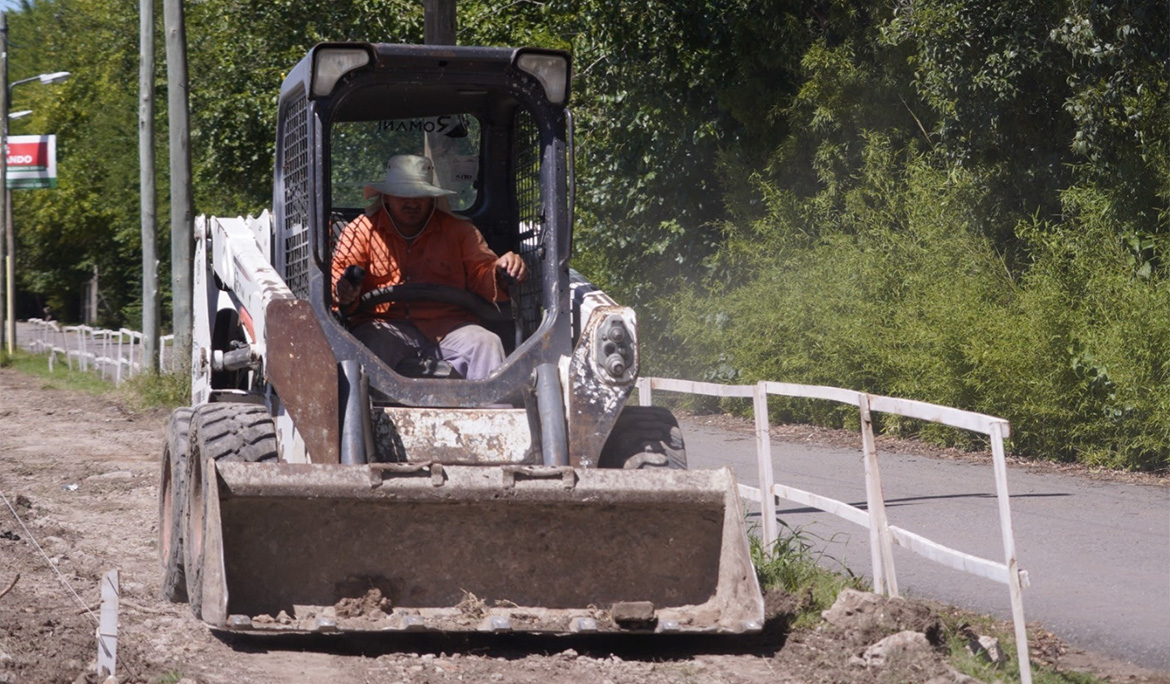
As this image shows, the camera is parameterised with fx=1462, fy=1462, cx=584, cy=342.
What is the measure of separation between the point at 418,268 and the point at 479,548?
168 cm

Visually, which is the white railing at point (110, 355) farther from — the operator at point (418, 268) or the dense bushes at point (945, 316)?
the operator at point (418, 268)

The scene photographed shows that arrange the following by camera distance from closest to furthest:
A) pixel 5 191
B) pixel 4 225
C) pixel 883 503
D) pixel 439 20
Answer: pixel 883 503 → pixel 439 20 → pixel 5 191 → pixel 4 225

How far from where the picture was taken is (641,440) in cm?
672

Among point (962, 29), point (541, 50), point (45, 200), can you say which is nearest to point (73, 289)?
point (45, 200)

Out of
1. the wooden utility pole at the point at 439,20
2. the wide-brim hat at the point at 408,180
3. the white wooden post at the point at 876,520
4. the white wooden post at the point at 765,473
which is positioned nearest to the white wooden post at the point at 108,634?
the wide-brim hat at the point at 408,180

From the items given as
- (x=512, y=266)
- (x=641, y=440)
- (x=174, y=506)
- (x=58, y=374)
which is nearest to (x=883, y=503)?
(x=641, y=440)

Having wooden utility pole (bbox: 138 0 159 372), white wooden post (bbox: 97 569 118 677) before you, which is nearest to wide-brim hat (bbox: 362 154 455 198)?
white wooden post (bbox: 97 569 118 677)

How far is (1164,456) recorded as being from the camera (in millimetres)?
12609

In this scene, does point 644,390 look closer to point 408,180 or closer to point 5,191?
point 408,180

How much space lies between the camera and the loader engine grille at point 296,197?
270 inches

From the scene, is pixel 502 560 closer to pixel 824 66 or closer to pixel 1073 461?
pixel 1073 461

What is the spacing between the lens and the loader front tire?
20.7 ft

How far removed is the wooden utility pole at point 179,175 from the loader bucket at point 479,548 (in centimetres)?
1301

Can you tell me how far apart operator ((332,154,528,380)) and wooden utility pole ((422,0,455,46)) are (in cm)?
632
